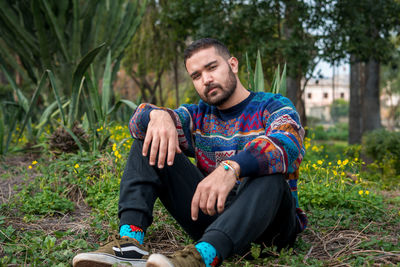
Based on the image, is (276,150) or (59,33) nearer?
(276,150)

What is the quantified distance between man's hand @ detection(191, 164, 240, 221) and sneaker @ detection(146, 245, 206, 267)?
0.18 metres

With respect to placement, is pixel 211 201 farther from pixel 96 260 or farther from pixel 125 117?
pixel 125 117

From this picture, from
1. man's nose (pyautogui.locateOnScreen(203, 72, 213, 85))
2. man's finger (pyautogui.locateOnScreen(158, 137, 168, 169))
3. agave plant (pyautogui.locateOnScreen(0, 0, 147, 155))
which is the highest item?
agave plant (pyautogui.locateOnScreen(0, 0, 147, 155))

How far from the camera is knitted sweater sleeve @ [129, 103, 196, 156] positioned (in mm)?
1908

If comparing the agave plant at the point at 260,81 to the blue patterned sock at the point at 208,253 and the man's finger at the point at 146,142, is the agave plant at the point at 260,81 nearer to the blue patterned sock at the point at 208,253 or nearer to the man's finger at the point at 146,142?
the man's finger at the point at 146,142

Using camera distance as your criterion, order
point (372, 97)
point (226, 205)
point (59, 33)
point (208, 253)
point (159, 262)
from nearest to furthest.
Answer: point (159, 262) → point (208, 253) → point (226, 205) → point (59, 33) → point (372, 97)

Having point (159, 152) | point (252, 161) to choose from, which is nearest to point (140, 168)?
point (159, 152)

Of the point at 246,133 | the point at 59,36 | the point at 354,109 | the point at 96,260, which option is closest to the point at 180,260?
the point at 96,260

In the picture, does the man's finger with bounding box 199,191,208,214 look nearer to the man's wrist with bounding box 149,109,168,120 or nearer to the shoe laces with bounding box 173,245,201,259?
the shoe laces with bounding box 173,245,201,259

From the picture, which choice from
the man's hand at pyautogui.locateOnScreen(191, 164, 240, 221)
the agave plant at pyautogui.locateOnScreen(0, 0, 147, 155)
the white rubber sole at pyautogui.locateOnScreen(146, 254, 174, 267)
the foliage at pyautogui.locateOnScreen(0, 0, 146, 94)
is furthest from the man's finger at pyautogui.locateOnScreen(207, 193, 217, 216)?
the foliage at pyautogui.locateOnScreen(0, 0, 146, 94)

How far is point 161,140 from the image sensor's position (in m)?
1.72

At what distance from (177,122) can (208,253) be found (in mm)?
784

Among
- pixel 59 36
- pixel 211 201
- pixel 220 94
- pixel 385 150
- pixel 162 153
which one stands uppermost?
pixel 59 36

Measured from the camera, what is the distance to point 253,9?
7.17 meters
